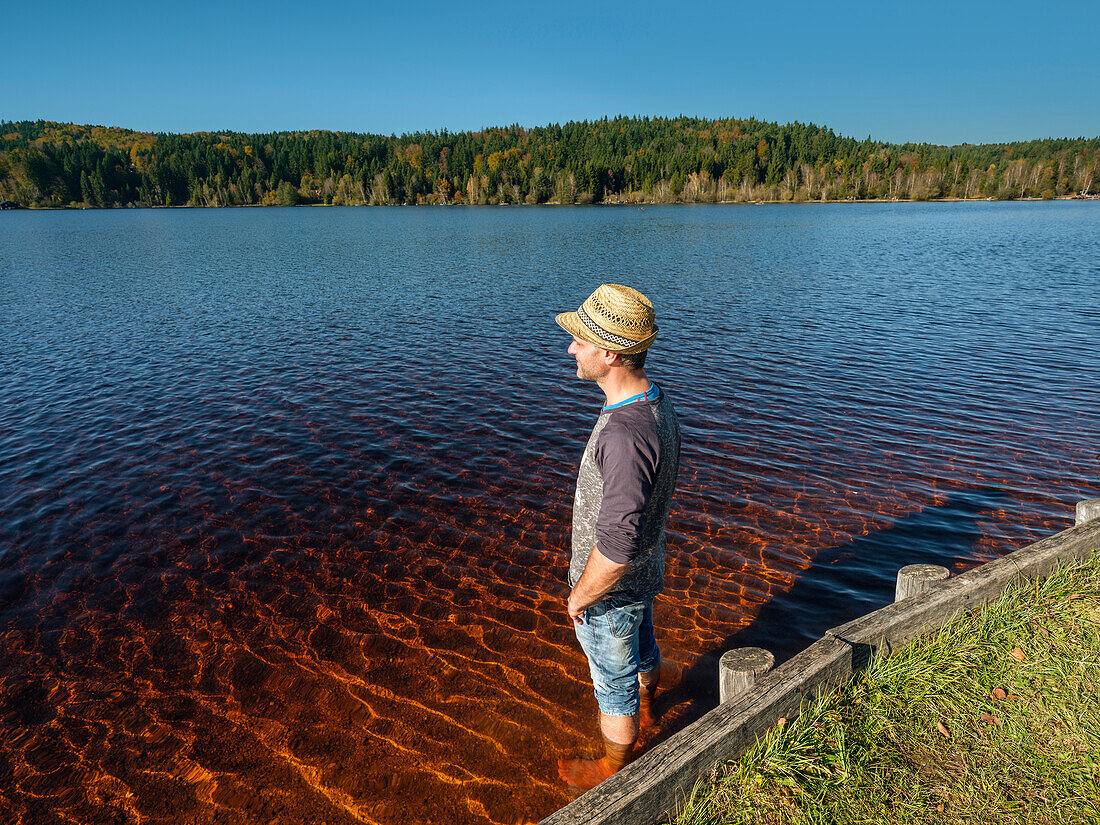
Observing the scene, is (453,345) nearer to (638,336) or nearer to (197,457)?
(197,457)

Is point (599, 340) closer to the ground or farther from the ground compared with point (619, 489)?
farther from the ground

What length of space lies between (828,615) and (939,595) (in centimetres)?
243

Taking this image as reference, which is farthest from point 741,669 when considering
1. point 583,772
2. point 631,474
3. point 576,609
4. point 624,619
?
point 583,772

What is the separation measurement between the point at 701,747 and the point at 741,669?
2.20 ft

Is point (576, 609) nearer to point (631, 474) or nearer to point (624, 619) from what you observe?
point (624, 619)

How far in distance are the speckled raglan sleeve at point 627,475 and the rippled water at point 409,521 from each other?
307 cm

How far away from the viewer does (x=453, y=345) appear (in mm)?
20922

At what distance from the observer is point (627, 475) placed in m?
3.45

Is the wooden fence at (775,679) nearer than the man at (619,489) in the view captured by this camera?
Yes

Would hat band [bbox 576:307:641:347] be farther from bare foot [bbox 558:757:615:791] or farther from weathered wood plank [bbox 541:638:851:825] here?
bare foot [bbox 558:757:615:791]

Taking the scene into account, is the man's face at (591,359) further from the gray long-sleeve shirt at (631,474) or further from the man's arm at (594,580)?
the man's arm at (594,580)

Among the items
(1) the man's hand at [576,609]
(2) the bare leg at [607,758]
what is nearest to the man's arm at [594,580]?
(1) the man's hand at [576,609]

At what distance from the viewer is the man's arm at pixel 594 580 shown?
3637 millimetres

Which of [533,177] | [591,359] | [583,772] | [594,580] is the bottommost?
[583,772]
